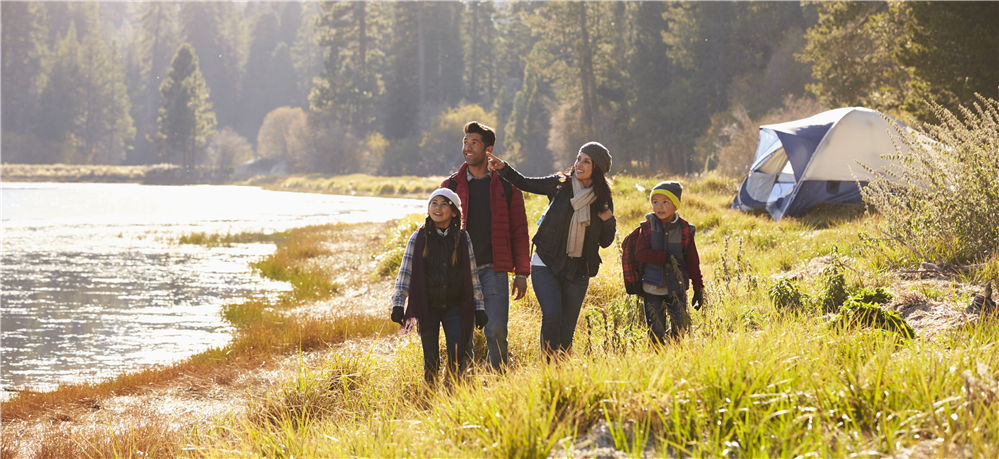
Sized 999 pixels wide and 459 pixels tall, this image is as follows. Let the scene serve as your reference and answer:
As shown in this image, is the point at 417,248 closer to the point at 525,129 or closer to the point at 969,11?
the point at 969,11

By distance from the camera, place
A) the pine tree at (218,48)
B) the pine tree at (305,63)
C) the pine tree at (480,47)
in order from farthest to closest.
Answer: the pine tree at (218,48), the pine tree at (305,63), the pine tree at (480,47)

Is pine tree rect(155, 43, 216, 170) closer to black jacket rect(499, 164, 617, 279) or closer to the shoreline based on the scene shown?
the shoreline

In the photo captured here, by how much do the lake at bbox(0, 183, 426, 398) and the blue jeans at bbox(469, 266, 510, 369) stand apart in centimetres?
562

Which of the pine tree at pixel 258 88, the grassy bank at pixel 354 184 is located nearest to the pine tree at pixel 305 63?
the pine tree at pixel 258 88

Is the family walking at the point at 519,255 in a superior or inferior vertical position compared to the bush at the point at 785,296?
superior

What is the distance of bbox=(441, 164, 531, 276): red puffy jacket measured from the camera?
15.3ft

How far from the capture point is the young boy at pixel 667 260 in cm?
470

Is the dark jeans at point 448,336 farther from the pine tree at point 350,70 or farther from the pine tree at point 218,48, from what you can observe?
the pine tree at point 218,48

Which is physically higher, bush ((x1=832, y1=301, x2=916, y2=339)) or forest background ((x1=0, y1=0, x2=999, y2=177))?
forest background ((x1=0, y1=0, x2=999, y2=177))

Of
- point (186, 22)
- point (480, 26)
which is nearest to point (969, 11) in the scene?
point (480, 26)

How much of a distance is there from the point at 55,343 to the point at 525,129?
164 feet

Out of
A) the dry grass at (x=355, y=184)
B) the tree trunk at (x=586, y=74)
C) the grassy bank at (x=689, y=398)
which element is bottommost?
the grassy bank at (x=689, y=398)

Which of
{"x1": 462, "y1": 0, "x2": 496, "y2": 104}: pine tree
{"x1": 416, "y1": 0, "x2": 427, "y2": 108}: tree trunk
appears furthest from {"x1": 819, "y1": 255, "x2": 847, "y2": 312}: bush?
{"x1": 462, "y1": 0, "x2": 496, "y2": 104}: pine tree

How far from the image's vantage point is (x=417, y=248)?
4434mm
